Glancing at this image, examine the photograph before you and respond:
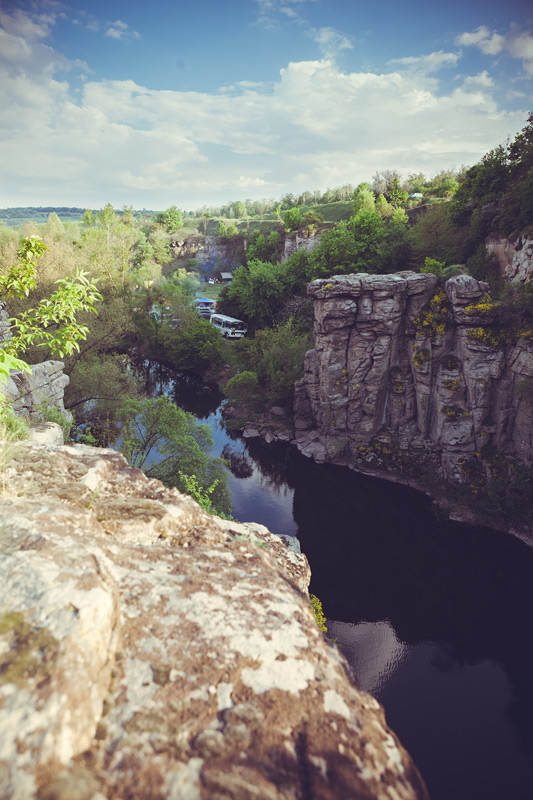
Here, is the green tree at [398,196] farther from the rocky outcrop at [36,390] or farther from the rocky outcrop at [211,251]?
the rocky outcrop at [36,390]

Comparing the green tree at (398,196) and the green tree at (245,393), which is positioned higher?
the green tree at (398,196)

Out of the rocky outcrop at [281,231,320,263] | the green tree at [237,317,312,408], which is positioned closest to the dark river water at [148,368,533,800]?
the green tree at [237,317,312,408]

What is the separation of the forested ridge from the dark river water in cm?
919

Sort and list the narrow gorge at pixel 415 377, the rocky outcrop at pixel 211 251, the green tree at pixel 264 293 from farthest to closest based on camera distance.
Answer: the rocky outcrop at pixel 211 251
the green tree at pixel 264 293
the narrow gorge at pixel 415 377

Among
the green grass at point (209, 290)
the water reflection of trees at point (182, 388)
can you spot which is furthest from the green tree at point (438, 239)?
the green grass at point (209, 290)

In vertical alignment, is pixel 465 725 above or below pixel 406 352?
below

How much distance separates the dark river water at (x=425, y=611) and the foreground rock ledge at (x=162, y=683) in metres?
16.4

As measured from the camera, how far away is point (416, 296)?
32188 mm

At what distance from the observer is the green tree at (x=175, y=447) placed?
843 inches

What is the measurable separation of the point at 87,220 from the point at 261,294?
130ft

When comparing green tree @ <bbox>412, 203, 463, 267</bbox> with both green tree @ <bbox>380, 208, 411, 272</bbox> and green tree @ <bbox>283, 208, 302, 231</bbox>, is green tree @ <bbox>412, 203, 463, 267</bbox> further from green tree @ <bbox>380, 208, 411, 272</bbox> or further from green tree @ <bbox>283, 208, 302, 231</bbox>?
green tree @ <bbox>283, 208, 302, 231</bbox>

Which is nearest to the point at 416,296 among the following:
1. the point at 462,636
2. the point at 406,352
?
the point at 406,352

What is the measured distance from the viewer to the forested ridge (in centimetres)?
2455

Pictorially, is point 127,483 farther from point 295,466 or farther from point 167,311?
point 167,311
